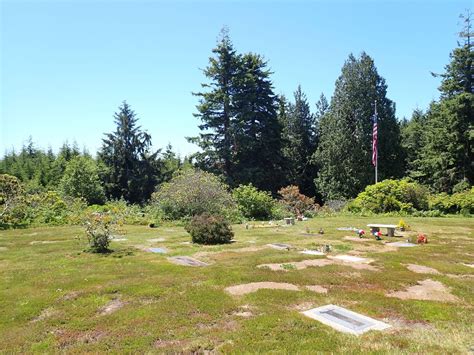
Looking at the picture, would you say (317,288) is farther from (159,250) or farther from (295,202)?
(295,202)

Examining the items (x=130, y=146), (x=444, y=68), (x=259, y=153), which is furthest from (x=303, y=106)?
(x=130, y=146)

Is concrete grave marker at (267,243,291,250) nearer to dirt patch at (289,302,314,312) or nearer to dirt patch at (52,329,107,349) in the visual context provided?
dirt patch at (289,302,314,312)

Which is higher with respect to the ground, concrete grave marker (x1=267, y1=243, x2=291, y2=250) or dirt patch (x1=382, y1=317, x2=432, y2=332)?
concrete grave marker (x1=267, y1=243, x2=291, y2=250)

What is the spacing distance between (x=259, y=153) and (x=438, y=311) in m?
29.7

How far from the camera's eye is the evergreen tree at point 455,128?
3003 centimetres

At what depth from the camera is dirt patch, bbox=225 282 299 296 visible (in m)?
6.80

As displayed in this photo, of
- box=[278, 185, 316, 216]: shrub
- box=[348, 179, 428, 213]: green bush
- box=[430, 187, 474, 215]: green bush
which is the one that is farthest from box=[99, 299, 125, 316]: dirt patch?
box=[430, 187, 474, 215]: green bush

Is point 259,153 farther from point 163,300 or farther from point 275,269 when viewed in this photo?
point 163,300

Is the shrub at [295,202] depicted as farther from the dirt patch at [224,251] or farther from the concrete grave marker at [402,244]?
the dirt patch at [224,251]

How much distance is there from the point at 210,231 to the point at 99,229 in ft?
12.3

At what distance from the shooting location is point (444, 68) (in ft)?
108

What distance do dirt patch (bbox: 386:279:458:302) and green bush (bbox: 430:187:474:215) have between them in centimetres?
1814

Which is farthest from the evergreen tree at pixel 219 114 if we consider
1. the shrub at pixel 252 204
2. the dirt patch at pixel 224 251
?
the dirt patch at pixel 224 251

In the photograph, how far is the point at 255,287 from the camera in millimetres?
7066
